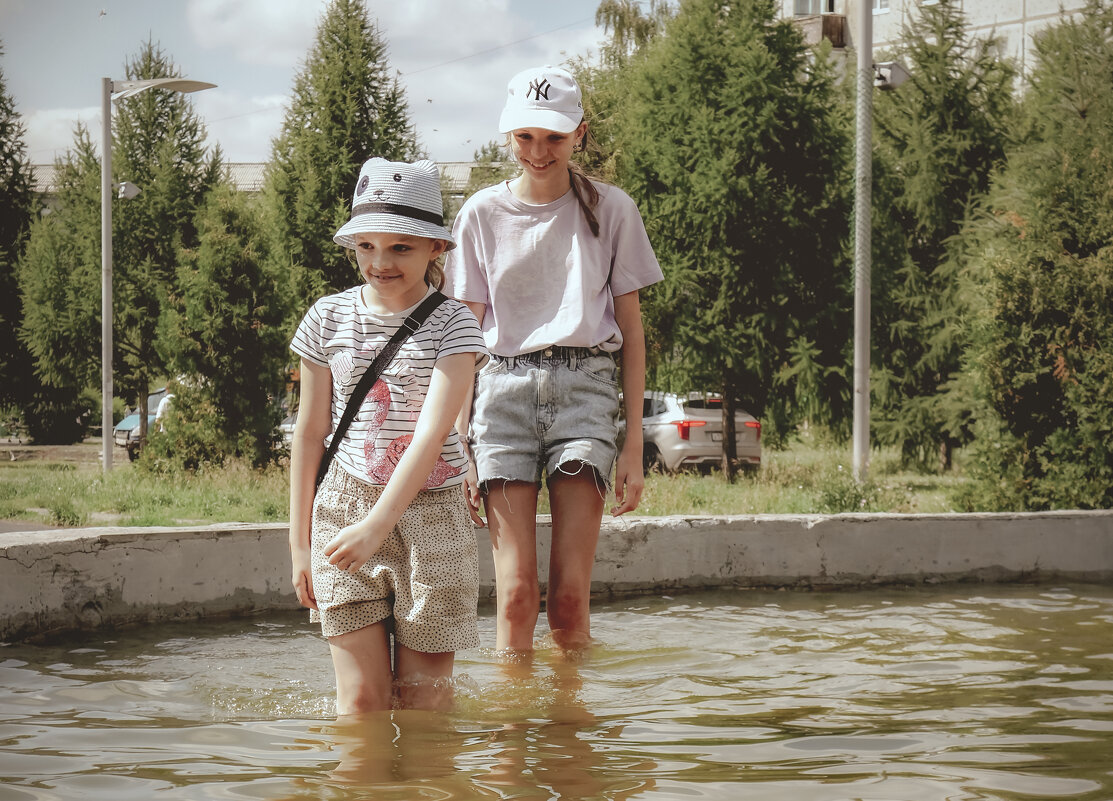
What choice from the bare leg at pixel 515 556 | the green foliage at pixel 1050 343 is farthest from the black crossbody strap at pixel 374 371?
the green foliage at pixel 1050 343

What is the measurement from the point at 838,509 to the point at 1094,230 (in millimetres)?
2712

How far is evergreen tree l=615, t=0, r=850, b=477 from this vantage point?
52.4 feet

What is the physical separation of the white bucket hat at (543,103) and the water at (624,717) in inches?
74.3

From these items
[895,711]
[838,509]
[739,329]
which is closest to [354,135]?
[739,329]

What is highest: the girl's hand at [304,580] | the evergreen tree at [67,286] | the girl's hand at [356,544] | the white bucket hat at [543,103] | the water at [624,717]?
the evergreen tree at [67,286]

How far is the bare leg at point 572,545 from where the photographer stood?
4.27 meters

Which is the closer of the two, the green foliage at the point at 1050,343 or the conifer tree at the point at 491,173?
the green foliage at the point at 1050,343

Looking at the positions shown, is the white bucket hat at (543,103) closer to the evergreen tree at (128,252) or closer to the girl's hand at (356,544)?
the girl's hand at (356,544)

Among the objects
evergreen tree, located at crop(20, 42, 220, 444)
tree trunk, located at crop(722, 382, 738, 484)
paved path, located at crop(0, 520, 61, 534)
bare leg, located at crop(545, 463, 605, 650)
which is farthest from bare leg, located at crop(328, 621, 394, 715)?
evergreen tree, located at crop(20, 42, 220, 444)

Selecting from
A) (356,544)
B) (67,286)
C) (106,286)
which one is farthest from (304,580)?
(67,286)

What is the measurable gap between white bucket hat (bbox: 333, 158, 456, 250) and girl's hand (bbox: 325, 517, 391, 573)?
834 mm

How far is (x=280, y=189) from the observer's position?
1694 centimetres

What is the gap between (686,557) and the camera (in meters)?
6.78

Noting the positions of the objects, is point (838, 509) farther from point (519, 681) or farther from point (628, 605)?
point (519, 681)
